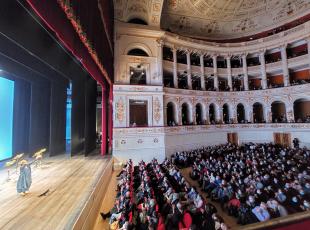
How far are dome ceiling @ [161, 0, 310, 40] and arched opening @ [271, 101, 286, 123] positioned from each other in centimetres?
681

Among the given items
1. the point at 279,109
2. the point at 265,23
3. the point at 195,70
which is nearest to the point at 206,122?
the point at 195,70

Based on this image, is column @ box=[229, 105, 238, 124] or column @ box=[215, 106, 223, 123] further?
column @ box=[229, 105, 238, 124]

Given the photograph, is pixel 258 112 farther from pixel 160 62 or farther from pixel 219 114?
pixel 160 62

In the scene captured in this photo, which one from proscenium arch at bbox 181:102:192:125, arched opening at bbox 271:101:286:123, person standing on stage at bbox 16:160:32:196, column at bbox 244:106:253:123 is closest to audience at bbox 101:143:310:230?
person standing on stage at bbox 16:160:32:196

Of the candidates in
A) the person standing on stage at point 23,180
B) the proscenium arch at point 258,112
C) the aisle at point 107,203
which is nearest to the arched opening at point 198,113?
the proscenium arch at point 258,112

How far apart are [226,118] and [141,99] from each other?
28.2 ft

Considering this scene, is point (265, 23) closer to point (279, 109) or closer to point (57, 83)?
point (279, 109)

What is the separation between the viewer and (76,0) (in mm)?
3072

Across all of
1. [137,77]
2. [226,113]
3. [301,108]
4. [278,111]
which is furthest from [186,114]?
[301,108]

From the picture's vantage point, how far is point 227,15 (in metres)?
14.2

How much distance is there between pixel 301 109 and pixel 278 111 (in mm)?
1521

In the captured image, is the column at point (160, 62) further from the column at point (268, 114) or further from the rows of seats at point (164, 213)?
the column at point (268, 114)

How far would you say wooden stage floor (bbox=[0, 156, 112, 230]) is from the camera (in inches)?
132

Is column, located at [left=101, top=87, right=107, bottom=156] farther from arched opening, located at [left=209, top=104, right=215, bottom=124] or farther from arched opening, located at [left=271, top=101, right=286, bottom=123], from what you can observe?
arched opening, located at [left=271, top=101, right=286, bottom=123]
